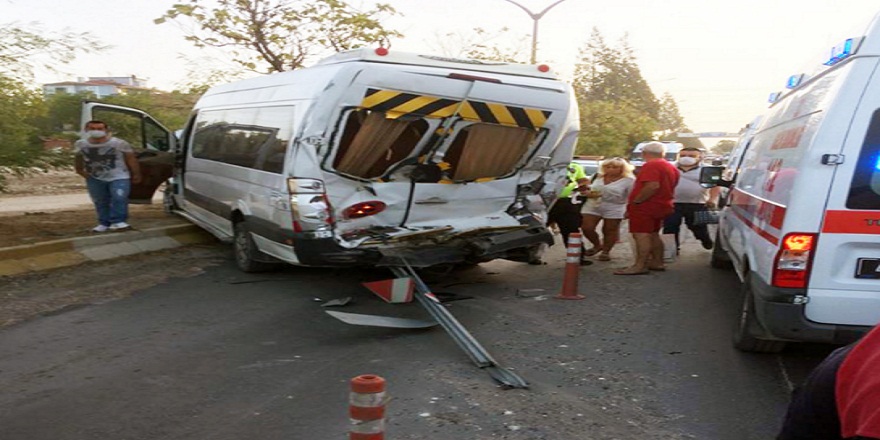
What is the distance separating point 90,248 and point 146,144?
104 inches

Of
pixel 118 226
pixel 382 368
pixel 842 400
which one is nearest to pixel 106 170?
pixel 118 226

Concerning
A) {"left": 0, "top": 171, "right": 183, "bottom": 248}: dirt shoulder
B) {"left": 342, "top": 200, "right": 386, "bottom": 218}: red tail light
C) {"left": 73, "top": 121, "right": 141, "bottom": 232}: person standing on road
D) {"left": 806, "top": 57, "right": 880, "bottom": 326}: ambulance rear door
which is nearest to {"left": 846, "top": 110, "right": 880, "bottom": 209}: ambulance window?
{"left": 806, "top": 57, "right": 880, "bottom": 326}: ambulance rear door

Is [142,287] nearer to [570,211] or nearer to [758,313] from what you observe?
[570,211]

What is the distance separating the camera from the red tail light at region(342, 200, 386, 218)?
19.5 feet

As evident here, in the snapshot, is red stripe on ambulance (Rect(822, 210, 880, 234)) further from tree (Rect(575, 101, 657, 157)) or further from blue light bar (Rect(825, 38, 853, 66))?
tree (Rect(575, 101, 657, 157))

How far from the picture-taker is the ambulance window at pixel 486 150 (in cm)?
635

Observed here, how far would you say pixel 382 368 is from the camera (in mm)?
4348

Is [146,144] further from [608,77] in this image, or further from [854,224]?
[608,77]

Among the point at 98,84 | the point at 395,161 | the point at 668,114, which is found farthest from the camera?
the point at 668,114

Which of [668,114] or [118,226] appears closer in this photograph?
[118,226]

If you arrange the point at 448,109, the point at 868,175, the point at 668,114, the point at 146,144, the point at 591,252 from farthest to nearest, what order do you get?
the point at 668,114 → the point at 146,144 → the point at 591,252 → the point at 448,109 → the point at 868,175

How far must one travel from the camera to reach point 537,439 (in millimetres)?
3346

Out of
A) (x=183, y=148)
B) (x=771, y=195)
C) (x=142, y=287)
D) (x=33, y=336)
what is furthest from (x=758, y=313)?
(x=183, y=148)

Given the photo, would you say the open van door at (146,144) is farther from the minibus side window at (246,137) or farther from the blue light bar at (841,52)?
the blue light bar at (841,52)
